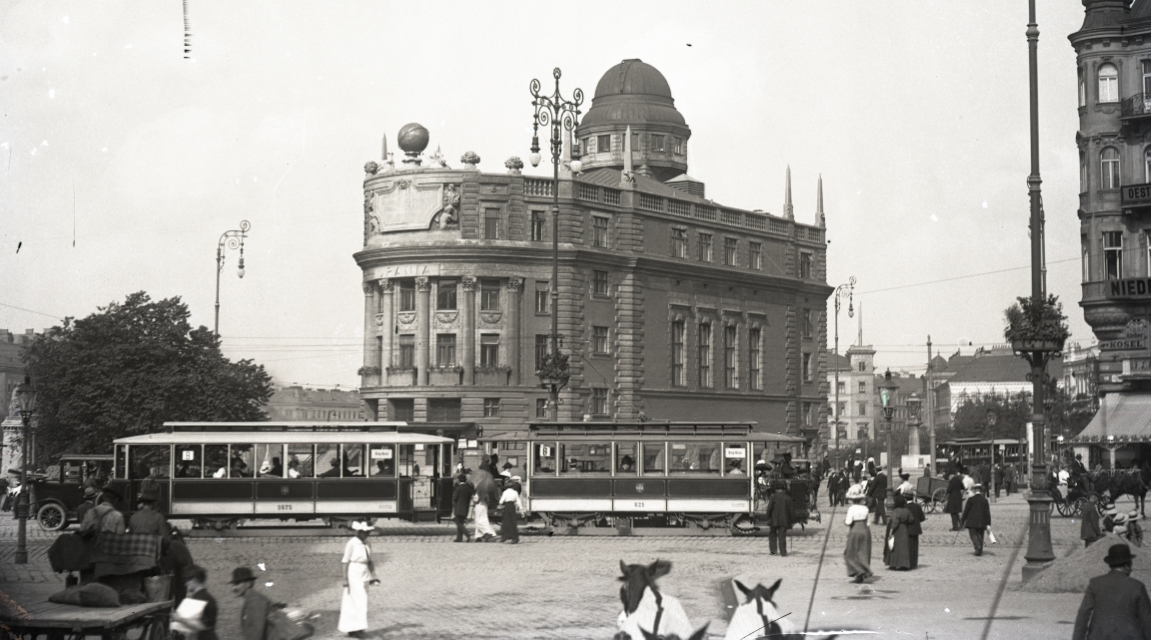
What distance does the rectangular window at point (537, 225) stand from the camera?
222 feet

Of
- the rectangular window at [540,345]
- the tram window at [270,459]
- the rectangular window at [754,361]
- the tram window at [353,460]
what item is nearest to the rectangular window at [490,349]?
the rectangular window at [540,345]

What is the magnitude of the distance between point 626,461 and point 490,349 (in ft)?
115

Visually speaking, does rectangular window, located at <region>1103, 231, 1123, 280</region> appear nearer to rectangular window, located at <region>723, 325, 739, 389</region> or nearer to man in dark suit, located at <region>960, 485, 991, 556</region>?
man in dark suit, located at <region>960, 485, 991, 556</region>

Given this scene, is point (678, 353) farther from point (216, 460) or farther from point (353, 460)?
point (216, 460)

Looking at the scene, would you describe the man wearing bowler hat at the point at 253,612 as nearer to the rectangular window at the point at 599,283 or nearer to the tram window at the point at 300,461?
the tram window at the point at 300,461

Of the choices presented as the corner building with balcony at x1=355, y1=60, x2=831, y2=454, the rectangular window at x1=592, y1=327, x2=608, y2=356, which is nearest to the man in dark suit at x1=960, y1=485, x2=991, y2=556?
the corner building with balcony at x1=355, y1=60, x2=831, y2=454

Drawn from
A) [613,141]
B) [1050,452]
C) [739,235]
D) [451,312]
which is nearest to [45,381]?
[451,312]

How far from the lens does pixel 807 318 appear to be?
84.6 metres

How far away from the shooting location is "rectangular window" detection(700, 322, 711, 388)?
76688 millimetres

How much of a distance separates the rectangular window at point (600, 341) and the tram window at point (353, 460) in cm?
3735

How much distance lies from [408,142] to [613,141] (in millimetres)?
22643

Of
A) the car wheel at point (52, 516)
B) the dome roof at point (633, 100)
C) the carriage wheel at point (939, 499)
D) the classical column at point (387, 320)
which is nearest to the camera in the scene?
the car wheel at point (52, 516)

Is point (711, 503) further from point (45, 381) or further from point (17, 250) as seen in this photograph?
point (45, 381)

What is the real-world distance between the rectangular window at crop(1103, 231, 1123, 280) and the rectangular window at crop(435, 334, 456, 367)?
1540 inches
